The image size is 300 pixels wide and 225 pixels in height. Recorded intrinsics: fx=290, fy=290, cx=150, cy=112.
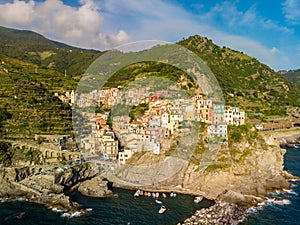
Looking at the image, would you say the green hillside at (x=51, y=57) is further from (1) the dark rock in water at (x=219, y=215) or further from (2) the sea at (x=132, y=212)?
(1) the dark rock in water at (x=219, y=215)

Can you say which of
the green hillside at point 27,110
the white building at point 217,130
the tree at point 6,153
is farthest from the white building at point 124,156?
the tree at point 6,153

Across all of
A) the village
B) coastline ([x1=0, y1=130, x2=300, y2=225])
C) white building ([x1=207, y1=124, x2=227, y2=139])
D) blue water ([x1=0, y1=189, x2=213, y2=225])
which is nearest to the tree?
coastline ([x1=0, y1=130, x2=300, y2=225])

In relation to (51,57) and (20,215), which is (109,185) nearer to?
(20,215)

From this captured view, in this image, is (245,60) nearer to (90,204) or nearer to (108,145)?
(108,145)

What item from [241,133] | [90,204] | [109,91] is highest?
[109,91]

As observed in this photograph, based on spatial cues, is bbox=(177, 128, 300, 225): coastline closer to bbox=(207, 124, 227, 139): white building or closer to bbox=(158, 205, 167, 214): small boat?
bbox=(158, 205, 167, 214): small boat

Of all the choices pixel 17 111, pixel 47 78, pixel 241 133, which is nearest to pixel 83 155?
pixel 17 111
